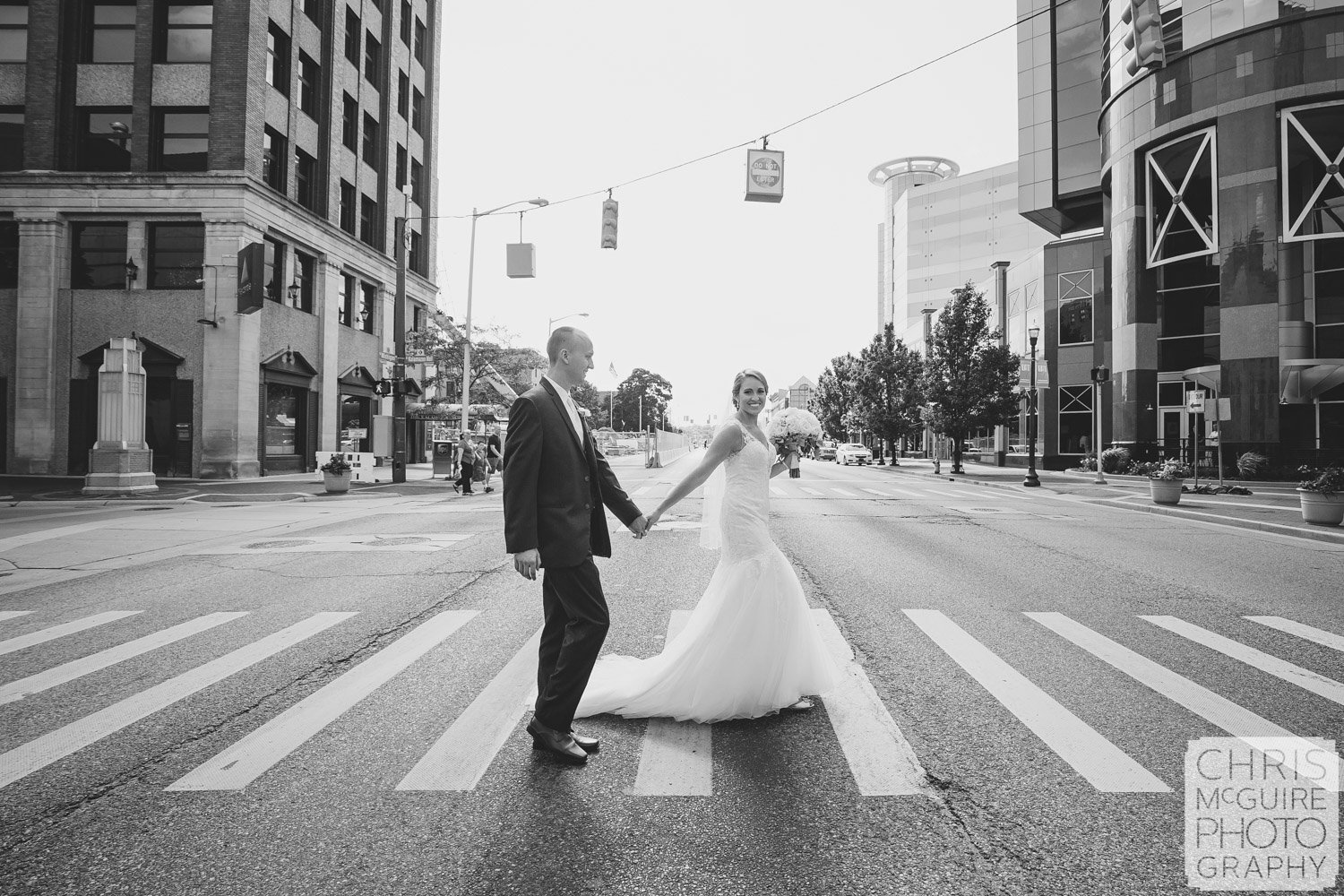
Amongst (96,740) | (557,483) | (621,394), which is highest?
(621,394)

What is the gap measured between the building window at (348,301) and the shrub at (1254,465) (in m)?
37.1

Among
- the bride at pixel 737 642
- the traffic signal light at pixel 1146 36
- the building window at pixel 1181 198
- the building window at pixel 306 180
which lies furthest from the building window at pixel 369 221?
the bride at pixel 737 642

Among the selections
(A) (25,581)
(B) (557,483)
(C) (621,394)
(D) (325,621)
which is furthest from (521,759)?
(C) (621,394)

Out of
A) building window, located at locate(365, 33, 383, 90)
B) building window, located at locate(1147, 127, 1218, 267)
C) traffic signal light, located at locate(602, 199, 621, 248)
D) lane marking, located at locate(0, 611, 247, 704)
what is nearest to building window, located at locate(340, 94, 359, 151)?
building window, located at locate(365, 33, 383, 90)

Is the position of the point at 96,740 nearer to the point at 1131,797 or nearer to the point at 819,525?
the point at 1131,797

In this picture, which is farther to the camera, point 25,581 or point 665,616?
point 25,581

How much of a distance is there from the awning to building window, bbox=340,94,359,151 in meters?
39.8

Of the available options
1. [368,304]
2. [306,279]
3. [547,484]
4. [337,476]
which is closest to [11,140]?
[306,279]

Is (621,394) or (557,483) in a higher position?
(621,394)

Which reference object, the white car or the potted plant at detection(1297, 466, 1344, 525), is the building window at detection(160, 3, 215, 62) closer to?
the potted plant at detection(1297, 466, 1344, 525)

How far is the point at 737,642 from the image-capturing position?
4.55 metres

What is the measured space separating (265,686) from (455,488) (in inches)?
763

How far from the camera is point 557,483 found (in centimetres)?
402

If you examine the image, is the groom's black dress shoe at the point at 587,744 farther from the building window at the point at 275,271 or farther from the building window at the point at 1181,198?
the building window at the point at 1181,198
